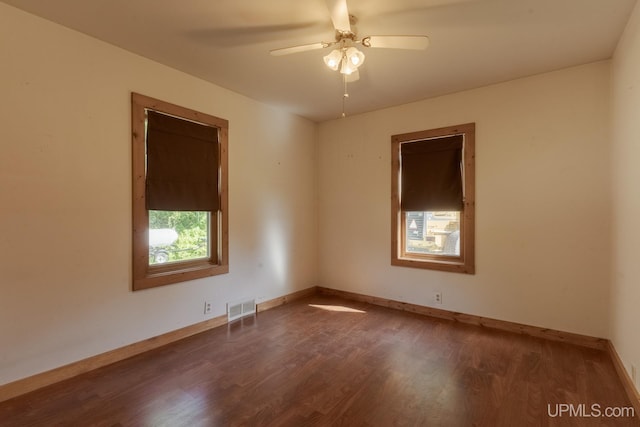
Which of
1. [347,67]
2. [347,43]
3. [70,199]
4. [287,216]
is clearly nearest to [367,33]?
[347,43]

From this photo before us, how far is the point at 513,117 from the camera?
3270 mm

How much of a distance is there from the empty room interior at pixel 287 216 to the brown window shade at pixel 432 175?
0.12ft

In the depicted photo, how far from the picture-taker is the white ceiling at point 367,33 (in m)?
2.13

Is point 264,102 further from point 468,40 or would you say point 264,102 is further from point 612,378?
point 612,378

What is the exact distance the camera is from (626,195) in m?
2.33

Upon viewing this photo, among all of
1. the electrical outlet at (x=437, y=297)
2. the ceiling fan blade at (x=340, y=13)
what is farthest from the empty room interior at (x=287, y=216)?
the electrical outlet at (x=437, y=297)

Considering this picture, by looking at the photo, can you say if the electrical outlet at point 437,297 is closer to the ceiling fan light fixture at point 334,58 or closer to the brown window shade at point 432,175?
the brown window shade at point 432,175

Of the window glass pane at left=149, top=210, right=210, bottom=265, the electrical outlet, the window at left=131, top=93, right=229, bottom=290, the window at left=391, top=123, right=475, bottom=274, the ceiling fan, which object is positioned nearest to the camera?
the ceiling fan

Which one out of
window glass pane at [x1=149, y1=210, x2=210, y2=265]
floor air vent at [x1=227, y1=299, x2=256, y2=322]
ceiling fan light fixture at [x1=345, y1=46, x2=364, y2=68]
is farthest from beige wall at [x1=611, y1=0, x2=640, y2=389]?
window glass pane at [x1=149, y1=210, x2=210, y2=265]

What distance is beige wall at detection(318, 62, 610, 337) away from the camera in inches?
114

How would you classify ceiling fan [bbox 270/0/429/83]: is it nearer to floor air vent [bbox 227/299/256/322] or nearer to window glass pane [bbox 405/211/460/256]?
window glass pane [bbox 405/211/460/256]

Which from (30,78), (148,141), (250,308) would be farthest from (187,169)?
(250,308)

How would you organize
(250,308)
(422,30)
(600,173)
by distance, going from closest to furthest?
(422,30)
(600,173)
(250,308)

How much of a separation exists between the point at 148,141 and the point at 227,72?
1.06 m
